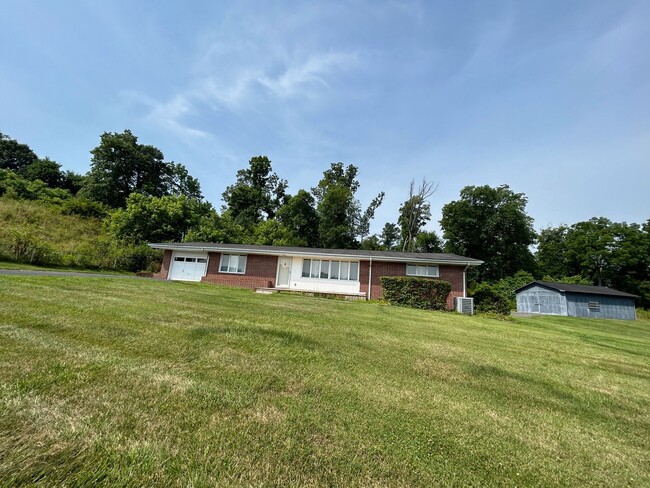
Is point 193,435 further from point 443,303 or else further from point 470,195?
point 470,195

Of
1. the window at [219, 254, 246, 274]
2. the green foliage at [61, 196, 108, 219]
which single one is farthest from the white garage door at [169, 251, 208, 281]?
the green foliage at [61, 196, 108, 219]

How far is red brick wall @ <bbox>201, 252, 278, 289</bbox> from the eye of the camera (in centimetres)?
1934

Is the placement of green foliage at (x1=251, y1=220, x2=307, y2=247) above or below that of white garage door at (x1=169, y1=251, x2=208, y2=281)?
above

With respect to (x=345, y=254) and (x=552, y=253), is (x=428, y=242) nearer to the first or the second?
(x=552, y=253)

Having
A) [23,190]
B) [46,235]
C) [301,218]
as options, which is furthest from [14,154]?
[301,218]

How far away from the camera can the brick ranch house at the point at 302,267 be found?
1819 centimetres

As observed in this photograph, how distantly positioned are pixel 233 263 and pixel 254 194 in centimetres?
2482

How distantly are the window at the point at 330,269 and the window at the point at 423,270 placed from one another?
11.3 feet

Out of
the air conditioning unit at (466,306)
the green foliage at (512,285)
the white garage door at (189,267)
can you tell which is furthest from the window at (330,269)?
the green foliage at (512,285)

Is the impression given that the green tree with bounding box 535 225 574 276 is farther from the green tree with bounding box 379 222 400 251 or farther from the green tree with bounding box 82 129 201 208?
the green tree with bounding box 82 129 201 208

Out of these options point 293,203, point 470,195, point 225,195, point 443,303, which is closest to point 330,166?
point 293,203

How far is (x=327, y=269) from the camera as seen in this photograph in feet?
64.0

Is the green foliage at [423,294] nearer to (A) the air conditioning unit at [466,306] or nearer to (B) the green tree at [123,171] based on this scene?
(A) the air conditioning unit at [466,306]

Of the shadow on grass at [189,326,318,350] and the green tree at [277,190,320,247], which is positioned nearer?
the shadow on grass at [189,326,318,350]
